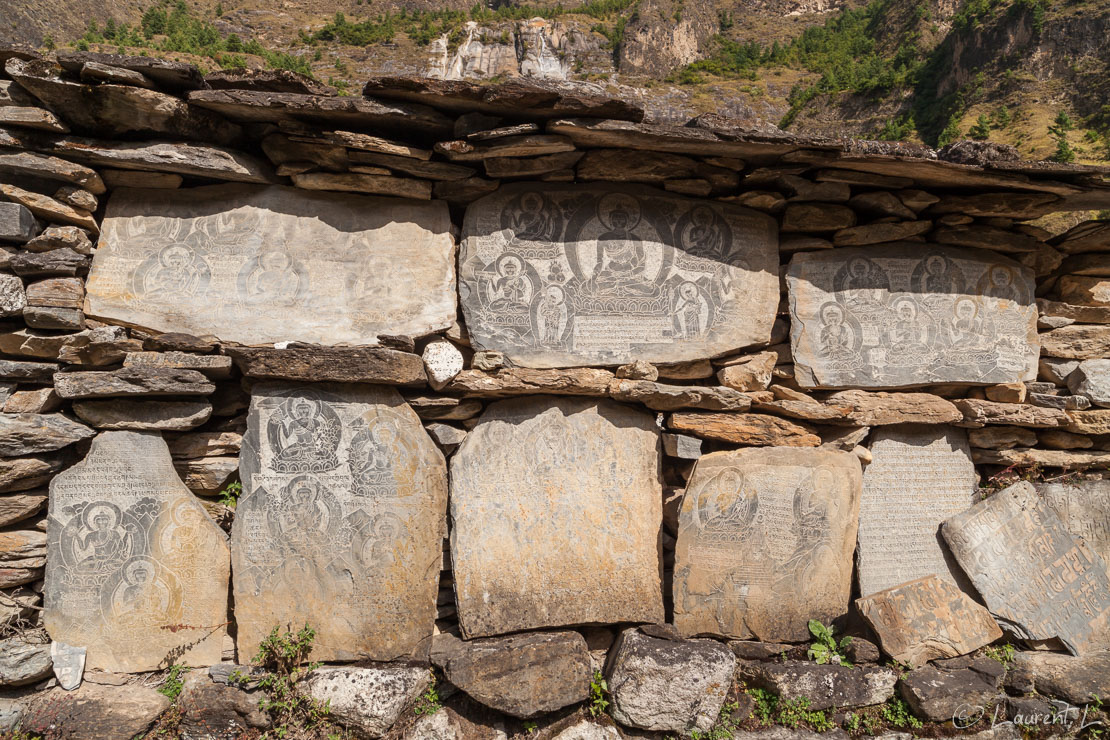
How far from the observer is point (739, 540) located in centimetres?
309

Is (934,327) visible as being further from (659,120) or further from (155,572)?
(155,572)

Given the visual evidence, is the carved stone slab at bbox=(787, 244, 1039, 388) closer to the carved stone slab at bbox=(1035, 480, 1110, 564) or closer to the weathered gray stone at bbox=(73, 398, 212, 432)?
the carved stone slab at bbox=(1035, 480, 1110, 564)

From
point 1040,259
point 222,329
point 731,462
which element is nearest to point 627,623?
point 731,462

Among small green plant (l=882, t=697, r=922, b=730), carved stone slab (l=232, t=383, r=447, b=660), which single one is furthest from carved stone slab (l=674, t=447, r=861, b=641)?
carved stone slab (l=232, t=383, r=447, b=660)

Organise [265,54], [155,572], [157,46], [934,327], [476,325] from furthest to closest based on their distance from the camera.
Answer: [265,54] < [157,46] < [934,327] < [476,325] < [155,572]

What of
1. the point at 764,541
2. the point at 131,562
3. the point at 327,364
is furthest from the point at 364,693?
the point at 764,541

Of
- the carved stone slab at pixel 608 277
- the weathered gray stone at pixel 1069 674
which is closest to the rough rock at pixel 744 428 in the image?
the carved stone slab at pixel 608 277

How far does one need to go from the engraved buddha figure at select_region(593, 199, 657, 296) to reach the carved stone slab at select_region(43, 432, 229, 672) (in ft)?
7.66

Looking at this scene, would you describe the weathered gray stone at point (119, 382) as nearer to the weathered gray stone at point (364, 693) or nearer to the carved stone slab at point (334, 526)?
the carved stone slab at point (334, 526)

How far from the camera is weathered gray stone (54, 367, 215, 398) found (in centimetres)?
267

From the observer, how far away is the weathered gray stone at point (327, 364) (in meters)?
2.77

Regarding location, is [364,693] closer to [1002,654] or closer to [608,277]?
[608,277]

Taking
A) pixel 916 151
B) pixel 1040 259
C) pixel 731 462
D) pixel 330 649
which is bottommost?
pixel 330 649

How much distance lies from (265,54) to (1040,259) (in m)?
22.0
